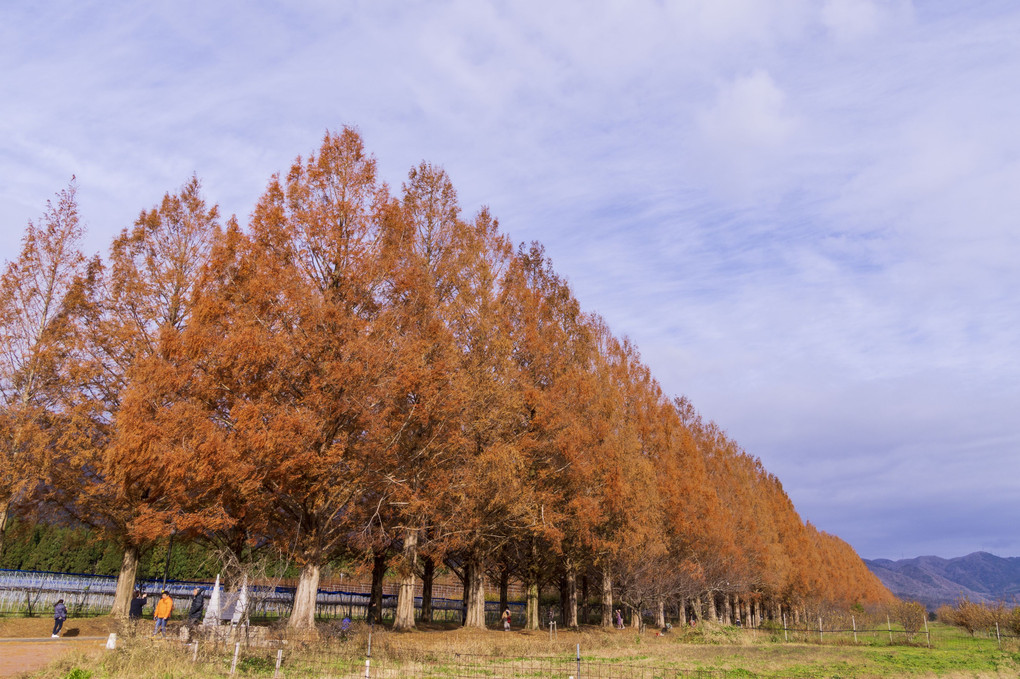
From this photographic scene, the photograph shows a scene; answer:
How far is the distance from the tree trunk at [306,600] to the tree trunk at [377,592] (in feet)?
29.6

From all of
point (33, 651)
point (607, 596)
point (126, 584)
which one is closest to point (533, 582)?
point (607, 596)

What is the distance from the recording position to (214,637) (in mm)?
14938

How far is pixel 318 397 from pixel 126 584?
9498 mm

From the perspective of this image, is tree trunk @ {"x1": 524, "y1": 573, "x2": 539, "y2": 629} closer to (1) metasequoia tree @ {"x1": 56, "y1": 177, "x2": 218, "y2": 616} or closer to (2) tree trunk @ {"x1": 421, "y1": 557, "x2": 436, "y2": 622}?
(2) tree trunk @ {"x1": 421, "y1": 557, "x2": 436, "y2": 622}

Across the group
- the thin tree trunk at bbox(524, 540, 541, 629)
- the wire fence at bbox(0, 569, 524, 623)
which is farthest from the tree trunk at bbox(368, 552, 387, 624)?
the thin tree trunk at bbox(524, 540, 541, 629)

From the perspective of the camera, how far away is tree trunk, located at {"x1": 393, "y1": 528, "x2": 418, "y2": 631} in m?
22.2

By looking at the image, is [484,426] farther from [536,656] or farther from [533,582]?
[533,582]

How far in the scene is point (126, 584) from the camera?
20.8 meters

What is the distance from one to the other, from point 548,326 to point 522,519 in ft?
25.5

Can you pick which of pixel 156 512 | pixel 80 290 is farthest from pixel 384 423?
pixel 80 290

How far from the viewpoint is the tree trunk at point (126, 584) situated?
20.1 metres

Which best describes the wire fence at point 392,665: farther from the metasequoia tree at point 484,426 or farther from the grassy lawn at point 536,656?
the metasequoia tree at point 484,426

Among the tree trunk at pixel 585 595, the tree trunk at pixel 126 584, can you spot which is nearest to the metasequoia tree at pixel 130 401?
the tree trunk at pixel 126 584

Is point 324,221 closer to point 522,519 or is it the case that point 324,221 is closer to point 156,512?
point 156,512
